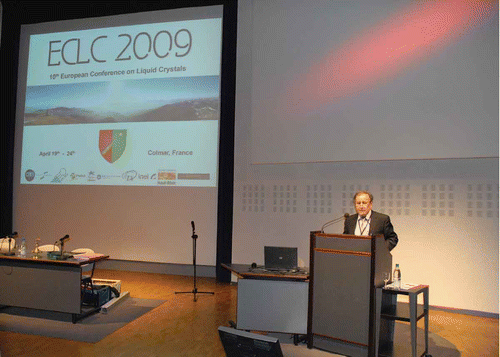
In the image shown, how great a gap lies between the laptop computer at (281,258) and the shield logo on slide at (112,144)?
166 inches

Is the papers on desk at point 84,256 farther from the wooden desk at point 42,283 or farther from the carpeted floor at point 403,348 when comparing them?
the carpeted floor at point 403,348

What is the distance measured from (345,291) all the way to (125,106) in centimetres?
530

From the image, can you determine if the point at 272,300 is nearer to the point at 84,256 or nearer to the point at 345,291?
the point at 345,291

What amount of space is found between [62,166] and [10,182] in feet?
4.02

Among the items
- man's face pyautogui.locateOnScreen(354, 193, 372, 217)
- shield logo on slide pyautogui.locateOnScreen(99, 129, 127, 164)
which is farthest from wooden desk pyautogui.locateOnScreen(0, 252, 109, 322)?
man's face pyautogui.locateOnScreen(354, 193, 372, 217)

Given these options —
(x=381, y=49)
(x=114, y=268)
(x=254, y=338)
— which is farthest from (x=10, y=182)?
(x=254, y=338)

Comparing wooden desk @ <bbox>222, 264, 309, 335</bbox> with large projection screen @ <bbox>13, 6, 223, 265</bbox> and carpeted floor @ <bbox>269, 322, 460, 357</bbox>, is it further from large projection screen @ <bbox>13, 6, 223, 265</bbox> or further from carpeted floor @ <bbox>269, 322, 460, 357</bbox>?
large projection screen @ <bbox>13, 6, 223, 265</bbox>

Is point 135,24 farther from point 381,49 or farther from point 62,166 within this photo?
point 381,49

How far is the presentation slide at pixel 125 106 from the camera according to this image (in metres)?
7.09

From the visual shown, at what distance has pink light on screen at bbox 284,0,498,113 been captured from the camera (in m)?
5.41

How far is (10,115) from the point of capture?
8.13 m

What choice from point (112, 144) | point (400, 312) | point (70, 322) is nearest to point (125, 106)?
point (112, 144)

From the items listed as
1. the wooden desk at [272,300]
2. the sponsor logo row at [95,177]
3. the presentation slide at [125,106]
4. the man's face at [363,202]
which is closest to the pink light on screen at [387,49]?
the presentation slide at [125,106]

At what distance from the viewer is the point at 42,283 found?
472 cm
